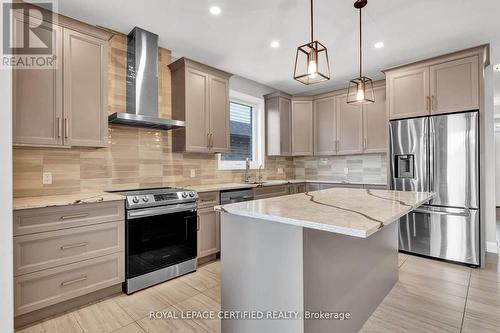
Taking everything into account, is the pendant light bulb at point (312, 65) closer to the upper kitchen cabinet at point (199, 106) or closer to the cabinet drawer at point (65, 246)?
the upper kitchen cabinet at point (199, 106)

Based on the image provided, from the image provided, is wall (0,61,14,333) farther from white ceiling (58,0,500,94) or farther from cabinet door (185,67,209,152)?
cabinet door (185,67,209,152)

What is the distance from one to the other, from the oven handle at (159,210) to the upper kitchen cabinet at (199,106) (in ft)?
2.58

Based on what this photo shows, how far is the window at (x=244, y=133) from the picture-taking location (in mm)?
4316

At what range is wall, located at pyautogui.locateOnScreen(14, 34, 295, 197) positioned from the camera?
7.80 feet

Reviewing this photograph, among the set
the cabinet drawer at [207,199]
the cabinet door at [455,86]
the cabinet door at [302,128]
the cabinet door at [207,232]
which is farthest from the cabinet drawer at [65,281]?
the cabinet door at [455,86]

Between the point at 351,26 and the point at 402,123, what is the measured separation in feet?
5.12

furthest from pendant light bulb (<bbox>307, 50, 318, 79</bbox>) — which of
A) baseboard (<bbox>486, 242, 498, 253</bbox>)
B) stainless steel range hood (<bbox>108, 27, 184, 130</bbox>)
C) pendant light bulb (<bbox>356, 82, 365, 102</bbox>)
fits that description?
baseboard (<bbox>486, 242, 498, 253</bbox>)

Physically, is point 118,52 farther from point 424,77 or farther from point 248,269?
point 424,77

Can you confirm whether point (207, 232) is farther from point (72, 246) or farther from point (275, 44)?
point (275, 44)

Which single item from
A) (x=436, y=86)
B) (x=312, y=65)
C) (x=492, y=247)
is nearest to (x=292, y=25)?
(x=312, y=65)

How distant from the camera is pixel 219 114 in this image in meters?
3.64

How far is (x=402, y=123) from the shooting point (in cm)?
354

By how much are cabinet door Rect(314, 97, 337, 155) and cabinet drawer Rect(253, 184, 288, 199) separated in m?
1.18

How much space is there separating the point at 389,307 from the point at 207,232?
2001 mm
